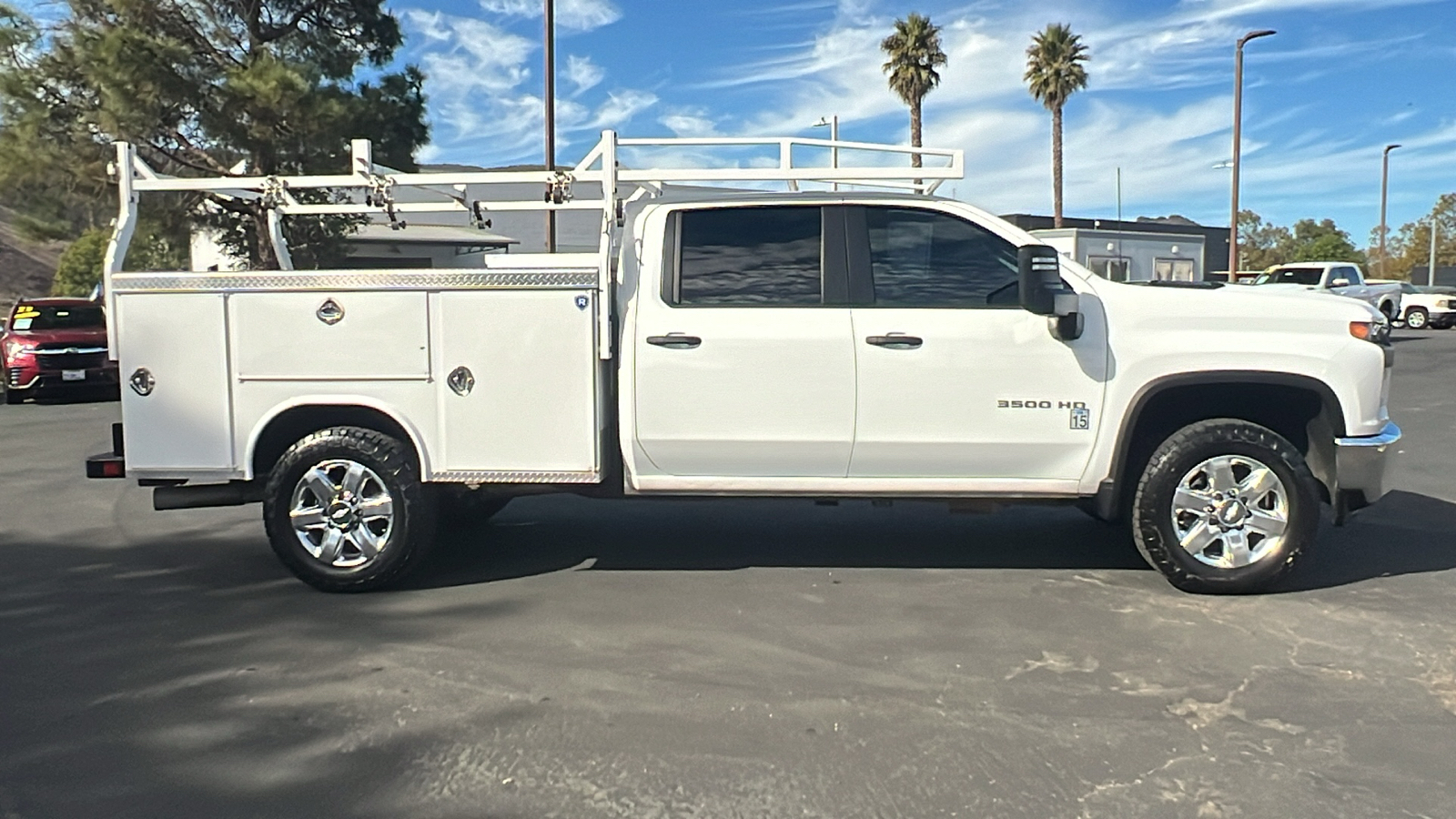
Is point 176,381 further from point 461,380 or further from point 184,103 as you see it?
point 184,103

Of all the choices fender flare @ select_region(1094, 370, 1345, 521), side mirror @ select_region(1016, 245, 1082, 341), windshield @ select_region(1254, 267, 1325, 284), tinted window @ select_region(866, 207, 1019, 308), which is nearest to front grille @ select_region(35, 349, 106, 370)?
tinted window @ select_region(866, 207, 1019, 308)

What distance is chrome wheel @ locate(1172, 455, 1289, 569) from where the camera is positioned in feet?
16.8

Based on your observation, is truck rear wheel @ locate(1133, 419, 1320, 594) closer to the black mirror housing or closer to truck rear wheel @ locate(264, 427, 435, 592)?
the black mirror housing

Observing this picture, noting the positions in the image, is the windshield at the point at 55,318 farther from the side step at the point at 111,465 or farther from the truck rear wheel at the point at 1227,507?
the truck rear wheel at the point at 1227,507

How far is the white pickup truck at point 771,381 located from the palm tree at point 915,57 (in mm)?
29143

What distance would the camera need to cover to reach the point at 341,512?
538 centimetres

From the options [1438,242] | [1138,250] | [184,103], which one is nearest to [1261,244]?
[1438,242]

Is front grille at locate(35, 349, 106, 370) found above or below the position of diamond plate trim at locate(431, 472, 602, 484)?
above

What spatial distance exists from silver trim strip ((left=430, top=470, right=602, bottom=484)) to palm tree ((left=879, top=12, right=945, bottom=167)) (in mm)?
29738

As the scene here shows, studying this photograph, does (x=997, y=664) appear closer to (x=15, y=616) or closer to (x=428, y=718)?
(x=428, y=718)

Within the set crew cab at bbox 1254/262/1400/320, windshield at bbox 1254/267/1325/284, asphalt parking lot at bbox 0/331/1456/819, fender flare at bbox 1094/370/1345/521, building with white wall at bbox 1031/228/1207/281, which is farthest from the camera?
building with white wall at bbox 1031/228/1207/281

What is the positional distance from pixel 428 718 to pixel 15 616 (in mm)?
2699

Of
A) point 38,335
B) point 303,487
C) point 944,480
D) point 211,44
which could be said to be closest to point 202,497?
point 303,487

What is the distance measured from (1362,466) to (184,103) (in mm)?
18001
